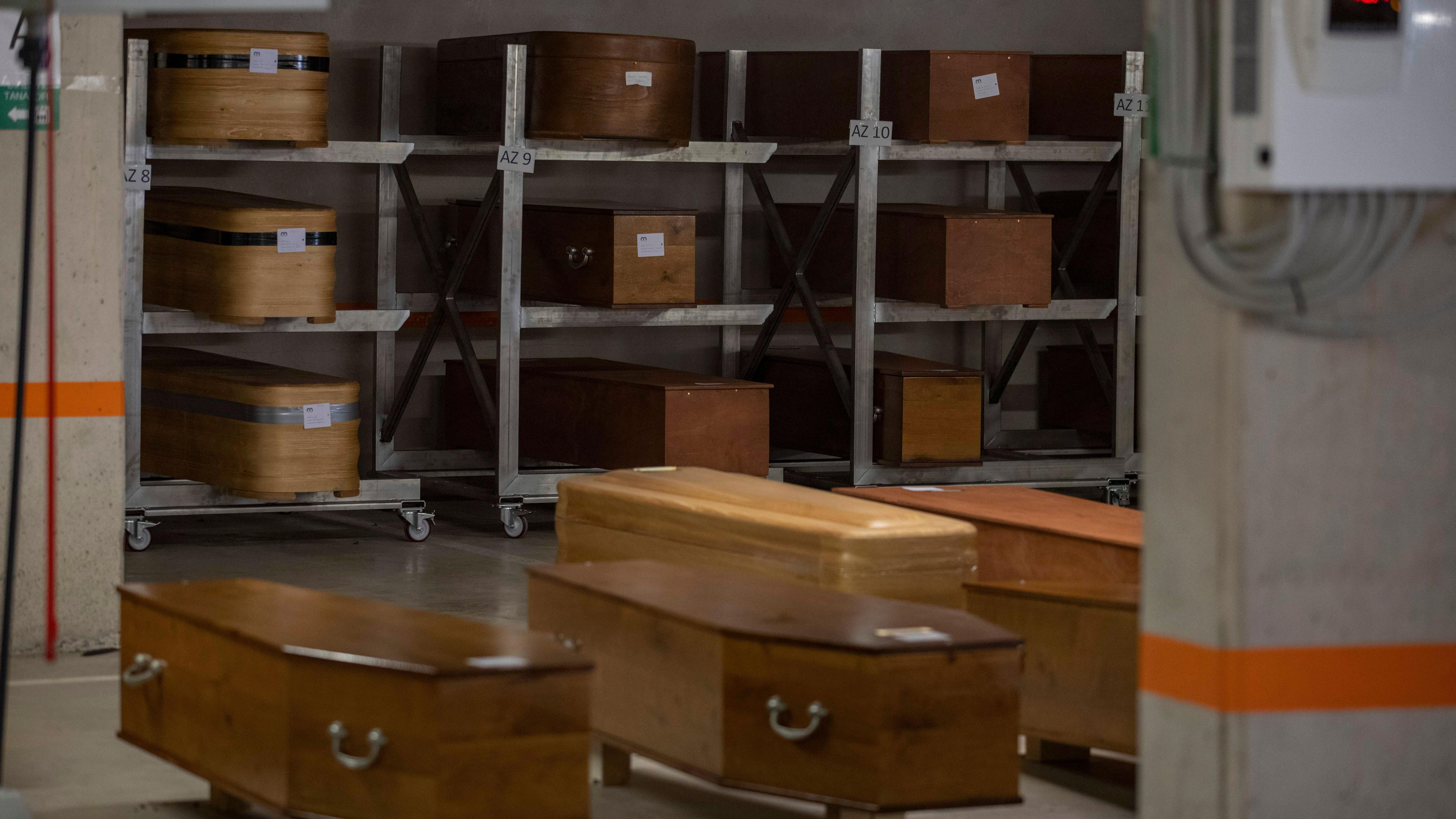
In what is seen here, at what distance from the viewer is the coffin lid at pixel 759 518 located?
5105 mm

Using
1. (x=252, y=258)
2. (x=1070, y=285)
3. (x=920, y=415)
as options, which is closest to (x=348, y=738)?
(x=252, y=258)

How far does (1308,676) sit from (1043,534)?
219cm

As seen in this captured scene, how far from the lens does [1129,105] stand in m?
10.0

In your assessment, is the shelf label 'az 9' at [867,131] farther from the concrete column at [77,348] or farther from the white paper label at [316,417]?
the concrete column at [77,348]

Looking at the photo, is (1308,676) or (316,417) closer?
(1308,676)

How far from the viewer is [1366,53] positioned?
3.25 meters

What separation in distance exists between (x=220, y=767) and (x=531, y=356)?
6.00 metres

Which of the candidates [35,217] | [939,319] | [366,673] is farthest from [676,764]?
[939,319]

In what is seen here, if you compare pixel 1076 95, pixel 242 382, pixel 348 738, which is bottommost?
pixel 348 738

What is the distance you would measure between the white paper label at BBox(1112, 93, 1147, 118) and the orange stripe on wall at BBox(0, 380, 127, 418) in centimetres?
547

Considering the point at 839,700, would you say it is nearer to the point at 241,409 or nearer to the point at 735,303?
the point at 241,409

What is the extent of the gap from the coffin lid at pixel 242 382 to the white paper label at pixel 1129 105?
13.2ft

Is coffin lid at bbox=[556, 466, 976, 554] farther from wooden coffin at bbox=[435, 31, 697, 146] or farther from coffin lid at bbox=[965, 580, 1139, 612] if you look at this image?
wooden coffin at bbox=[435, 31, 697, 146]

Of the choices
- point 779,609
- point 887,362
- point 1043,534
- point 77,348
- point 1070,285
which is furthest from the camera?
point 1070,285
